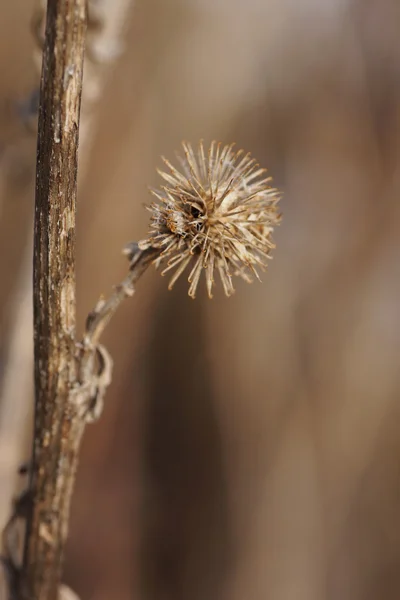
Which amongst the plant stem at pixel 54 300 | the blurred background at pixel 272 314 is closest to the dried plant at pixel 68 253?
the plant stem at pixel 54 300

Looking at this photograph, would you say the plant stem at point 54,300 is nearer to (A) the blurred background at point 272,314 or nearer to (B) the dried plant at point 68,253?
(B) the dried plant at point 68,253

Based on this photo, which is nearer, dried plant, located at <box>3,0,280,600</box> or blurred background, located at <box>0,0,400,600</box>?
dried plant, located at <box>3,0,280,600</box>

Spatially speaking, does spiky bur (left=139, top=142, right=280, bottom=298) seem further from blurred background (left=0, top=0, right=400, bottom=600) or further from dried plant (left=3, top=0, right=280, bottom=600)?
blurred background (left=0, top=0, right=400, bottom=600)

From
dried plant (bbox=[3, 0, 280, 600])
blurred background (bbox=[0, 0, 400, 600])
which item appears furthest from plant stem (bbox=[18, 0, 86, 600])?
blurred background (bbox=[0, 0, 400, 600])

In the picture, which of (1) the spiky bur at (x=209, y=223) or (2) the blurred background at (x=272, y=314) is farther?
(2) the blurred background at (x=272, y=314)

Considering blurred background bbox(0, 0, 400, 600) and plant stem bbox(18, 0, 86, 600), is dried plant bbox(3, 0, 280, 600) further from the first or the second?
blurred background bbox(0, 0, 400, 600)

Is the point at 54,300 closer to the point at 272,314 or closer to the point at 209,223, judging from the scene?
the point at 209,223

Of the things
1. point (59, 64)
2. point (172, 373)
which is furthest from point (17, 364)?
point (59, 64)
